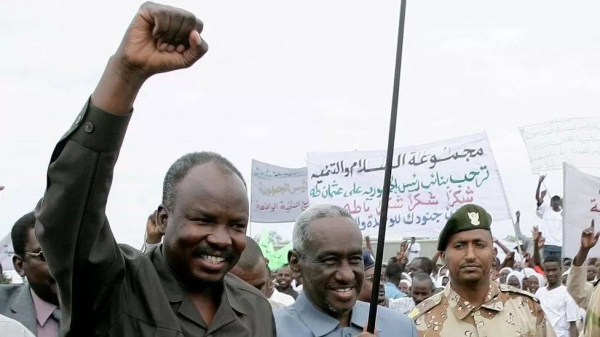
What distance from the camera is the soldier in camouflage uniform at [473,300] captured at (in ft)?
14.7

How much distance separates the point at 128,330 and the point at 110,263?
218 mm

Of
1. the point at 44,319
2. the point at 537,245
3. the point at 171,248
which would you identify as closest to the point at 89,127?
the point at 171,248

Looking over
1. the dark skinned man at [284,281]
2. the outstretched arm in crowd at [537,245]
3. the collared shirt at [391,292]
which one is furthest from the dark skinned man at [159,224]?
the outstretched arm in crowd at [537,245]

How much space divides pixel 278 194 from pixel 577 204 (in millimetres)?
6885

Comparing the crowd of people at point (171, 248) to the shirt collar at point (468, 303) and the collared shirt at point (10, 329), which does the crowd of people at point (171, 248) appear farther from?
the shirt collar at point (468, 303)

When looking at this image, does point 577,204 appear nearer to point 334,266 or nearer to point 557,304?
point 557,304

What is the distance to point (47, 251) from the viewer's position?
6.29ft

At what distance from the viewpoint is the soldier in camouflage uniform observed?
14.7ft

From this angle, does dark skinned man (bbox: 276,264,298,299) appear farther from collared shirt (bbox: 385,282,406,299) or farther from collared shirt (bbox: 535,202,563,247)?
collared shirt (bbox: 535,202,563,247)

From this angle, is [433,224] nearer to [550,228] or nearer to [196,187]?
[550,228]

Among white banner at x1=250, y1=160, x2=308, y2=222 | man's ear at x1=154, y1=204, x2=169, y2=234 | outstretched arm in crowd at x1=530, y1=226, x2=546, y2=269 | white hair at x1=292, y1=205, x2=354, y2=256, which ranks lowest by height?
man's ear at x1=154, y1=204, x2=169, y2=234

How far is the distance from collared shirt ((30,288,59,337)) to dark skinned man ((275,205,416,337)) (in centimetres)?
125

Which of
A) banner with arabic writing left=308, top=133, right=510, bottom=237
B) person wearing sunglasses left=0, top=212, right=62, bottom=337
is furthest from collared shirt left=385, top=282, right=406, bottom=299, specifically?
person wearing sunglasses left=0, top=212, right=62, bottom=337

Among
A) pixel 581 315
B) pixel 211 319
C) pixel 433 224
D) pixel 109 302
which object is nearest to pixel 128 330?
pixel 109 302
